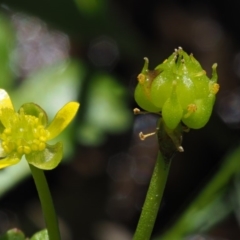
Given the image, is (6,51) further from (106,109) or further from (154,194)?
(154,194)

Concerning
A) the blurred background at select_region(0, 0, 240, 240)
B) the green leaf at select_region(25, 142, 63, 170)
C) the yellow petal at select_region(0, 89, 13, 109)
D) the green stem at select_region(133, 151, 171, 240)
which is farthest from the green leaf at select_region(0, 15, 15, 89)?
the green stem at select_region(133, 151, 171, 240)

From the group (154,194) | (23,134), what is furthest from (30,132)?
(154,194)

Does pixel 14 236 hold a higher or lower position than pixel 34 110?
lower

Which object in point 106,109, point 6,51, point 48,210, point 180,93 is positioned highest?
point 6,51

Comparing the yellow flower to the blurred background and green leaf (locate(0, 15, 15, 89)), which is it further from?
green leaf (locate(0, 15, 15, 89))

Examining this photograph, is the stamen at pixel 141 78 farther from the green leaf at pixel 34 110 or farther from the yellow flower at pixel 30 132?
the green leaf at pixel 34 110

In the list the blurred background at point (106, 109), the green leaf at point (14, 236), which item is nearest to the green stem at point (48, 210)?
the green leaf at point (14, 236)
